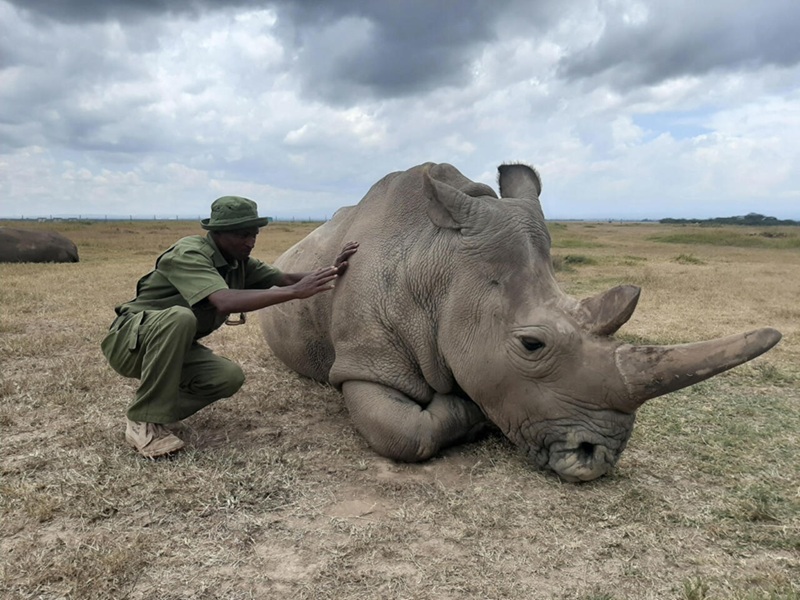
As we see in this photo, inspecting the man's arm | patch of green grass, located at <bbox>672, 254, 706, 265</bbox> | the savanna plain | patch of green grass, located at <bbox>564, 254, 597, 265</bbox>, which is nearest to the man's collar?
the man's arm

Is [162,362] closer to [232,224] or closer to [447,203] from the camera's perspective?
[232,224]

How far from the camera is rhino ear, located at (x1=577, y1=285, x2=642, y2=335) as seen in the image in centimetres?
335

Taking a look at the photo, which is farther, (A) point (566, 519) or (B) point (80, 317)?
(B) point (80, 317)

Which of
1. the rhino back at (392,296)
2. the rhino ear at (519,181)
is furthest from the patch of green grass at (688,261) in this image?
the rhino back at (392,296)

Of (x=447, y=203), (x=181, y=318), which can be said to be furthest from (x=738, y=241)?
(x=181, y=318)

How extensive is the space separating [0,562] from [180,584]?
0.86 m

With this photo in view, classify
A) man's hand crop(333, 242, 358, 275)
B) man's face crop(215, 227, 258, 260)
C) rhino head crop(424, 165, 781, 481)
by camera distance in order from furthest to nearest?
man's hand crop(333, 242, 358, 275), man's face crop(215, 227, 258, 260), rhino head crop(424, 165, 781, 481)

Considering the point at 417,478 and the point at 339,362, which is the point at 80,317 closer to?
the point at 339,362

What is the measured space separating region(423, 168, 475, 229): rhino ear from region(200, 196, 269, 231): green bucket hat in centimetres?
123

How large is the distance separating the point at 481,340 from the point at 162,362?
6.70ft

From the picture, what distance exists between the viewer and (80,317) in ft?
27.2

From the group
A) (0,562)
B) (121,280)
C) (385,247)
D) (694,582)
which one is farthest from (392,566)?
(121,280)

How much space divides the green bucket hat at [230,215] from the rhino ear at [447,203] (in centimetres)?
123

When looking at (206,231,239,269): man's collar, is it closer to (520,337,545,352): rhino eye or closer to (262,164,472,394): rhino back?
(262,164,472,394): rhino back
